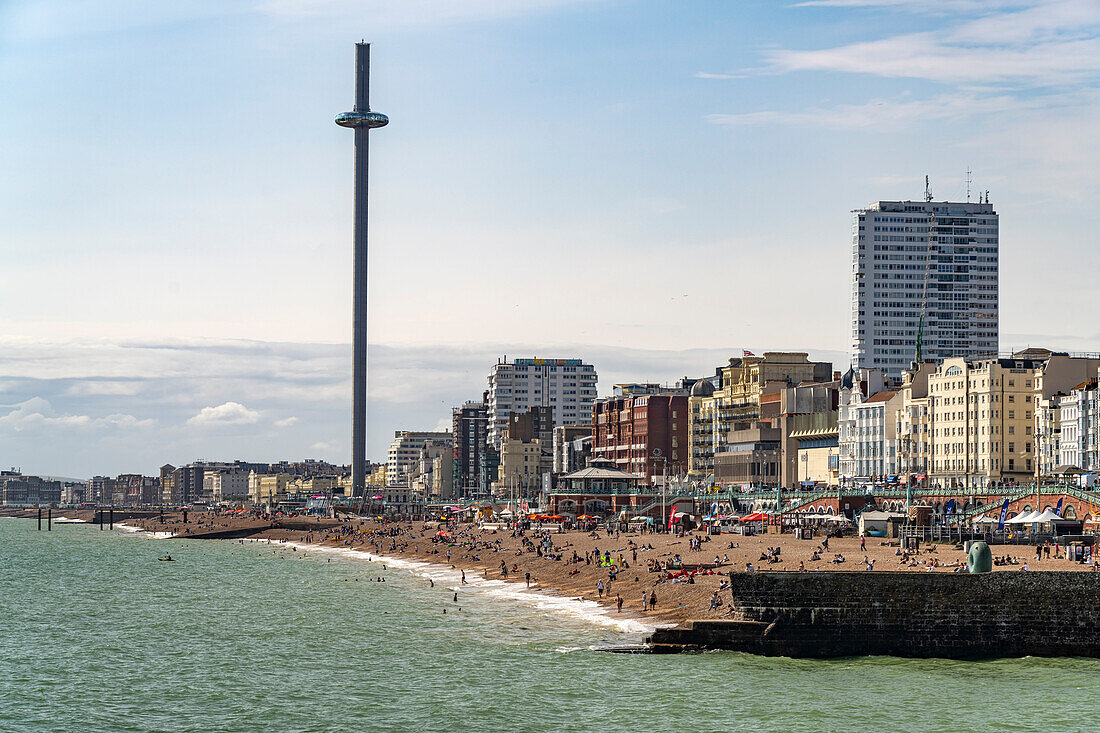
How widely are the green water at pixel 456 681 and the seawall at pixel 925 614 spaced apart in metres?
0.81

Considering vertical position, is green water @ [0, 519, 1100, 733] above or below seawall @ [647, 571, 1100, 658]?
below

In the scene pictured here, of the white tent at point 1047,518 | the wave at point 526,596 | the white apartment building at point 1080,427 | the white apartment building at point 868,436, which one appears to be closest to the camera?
the wave at point 526,596

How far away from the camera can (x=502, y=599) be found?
288 feet

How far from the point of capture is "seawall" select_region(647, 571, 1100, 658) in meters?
53.1

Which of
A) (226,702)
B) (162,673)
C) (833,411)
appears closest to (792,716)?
(226,702)

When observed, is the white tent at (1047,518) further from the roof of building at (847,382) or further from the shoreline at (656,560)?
the roof of building at (847,382)

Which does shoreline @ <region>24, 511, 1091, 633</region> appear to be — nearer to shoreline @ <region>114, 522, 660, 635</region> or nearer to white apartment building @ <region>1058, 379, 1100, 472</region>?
shoreline @ <region>114, 522, 660, 635</region>

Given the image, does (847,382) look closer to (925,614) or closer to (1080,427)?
(1080,427)

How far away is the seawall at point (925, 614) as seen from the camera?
53.1 m

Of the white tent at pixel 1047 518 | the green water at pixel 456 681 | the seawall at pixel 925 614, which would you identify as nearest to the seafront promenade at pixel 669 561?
the seawall at pixel 925 614

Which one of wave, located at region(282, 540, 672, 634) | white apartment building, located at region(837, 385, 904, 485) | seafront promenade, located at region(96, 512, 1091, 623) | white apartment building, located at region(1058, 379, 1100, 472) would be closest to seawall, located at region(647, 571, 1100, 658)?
seafront promenade, located at region(96, 512, 1091, 623)

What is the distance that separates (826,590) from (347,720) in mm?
18508

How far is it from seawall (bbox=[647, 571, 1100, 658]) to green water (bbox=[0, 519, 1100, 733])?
81 cm

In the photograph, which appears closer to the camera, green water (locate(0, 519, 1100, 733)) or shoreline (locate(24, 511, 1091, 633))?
green water (locate(0, 519, 1100, 733))
